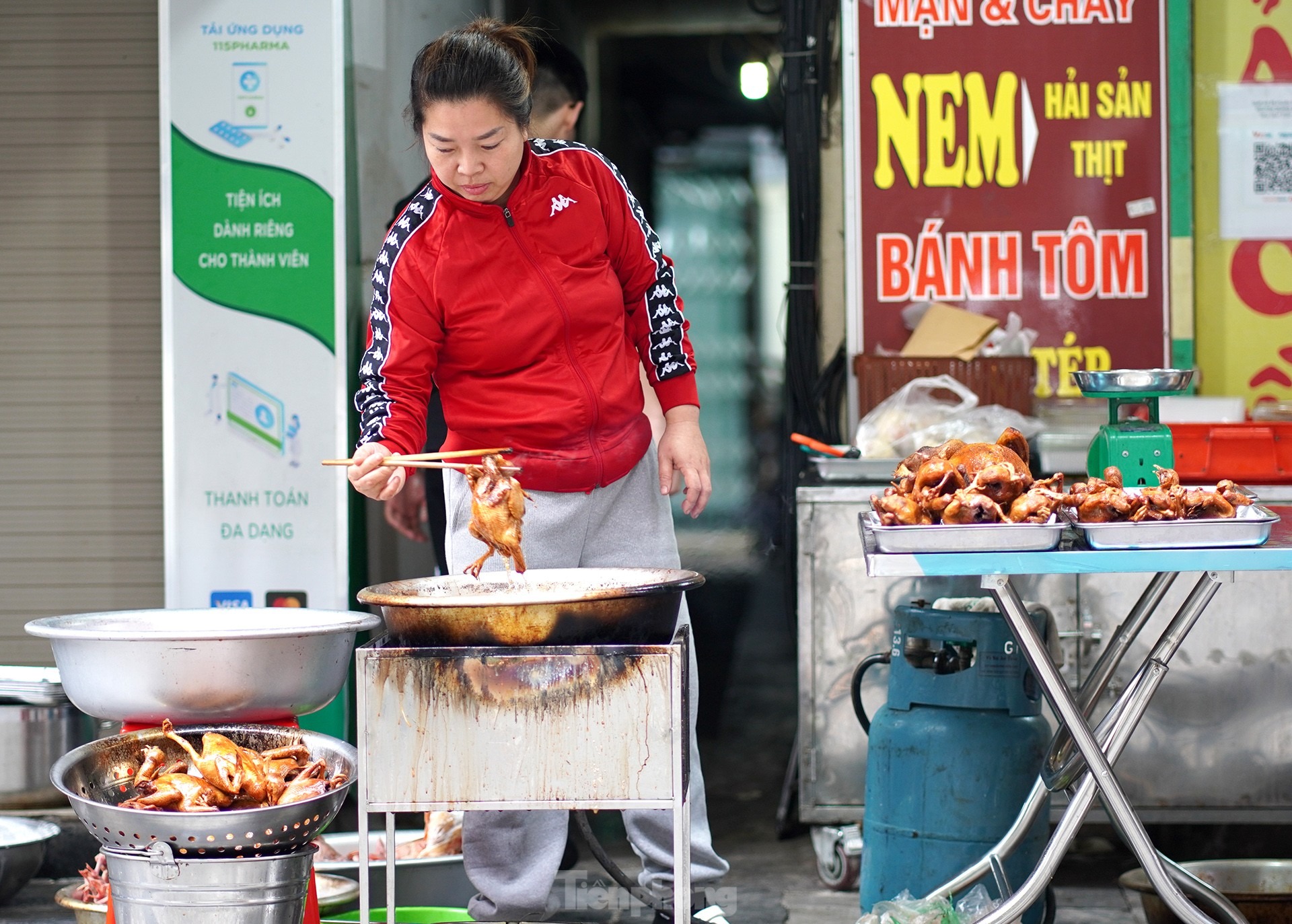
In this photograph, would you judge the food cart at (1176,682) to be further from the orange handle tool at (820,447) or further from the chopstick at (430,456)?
the chopstick at (430,456)

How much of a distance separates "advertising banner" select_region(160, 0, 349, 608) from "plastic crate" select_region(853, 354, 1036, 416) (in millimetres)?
1812

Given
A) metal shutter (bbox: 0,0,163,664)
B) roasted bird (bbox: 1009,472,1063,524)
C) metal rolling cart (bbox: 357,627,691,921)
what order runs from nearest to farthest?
metal rolling cart (bbox: 357,627,691,921)
roasted bird (bbox: 1009,472,1063,524)
metal shutter (bbox: 0,0,163,664)

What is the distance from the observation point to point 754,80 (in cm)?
582

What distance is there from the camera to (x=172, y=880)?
2.56 metres

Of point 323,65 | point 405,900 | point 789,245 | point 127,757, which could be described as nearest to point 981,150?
point 789,245

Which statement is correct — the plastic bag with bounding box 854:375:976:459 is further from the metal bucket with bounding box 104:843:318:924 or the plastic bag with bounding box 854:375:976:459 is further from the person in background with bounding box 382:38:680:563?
the metal bucket with bounding box 104:843:318:924

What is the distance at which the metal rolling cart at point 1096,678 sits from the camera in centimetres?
263

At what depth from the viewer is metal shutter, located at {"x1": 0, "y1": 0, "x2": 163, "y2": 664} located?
5.23 m

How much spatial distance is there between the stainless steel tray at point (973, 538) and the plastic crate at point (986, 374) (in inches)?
79.5

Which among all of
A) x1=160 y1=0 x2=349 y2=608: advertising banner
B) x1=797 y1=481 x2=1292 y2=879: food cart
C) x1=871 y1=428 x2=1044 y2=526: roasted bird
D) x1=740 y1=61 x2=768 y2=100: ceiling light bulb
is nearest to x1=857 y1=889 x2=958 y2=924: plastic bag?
x1=797 y1=481 x2=1292 y2=879: food cart

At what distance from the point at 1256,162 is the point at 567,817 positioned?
3353 millimetres

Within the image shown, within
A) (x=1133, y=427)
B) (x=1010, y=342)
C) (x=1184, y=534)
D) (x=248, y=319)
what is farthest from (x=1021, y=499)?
(x=248, y=319)

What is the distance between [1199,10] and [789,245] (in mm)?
1618

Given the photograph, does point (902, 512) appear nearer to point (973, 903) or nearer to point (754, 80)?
point (973, 903)
